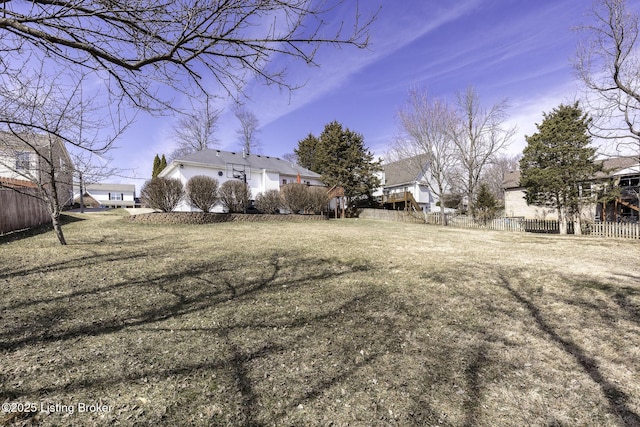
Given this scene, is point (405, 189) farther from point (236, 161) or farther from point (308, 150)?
point (236, 161)

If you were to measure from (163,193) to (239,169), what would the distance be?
13.1 meters

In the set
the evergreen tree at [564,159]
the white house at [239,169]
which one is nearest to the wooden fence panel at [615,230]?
the evergreen tree at [564,159]

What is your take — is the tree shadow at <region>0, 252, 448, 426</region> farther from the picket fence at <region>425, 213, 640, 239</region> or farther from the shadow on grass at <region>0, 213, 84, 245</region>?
the picket fence at <region>425, 213, 640, 239</region>

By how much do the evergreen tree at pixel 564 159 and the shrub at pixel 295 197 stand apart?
14388 millimetres

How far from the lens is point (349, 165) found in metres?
29.7

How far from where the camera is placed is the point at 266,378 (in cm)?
230

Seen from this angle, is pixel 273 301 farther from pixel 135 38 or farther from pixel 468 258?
pixel 468 258

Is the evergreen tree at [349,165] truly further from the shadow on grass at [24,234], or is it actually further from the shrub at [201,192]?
the shadow on grass at [24,234]

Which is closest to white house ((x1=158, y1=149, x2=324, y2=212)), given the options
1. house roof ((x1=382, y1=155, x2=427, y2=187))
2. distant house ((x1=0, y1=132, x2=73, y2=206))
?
house roof ((x1=382, y1=155, x2=427, y2=187))

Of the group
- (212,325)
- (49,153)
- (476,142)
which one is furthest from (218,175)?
(212,325)

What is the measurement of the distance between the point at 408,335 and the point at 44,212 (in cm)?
1480

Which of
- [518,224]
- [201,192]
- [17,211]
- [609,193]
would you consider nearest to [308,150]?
[201,192]

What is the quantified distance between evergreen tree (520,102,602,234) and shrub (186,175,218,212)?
19.0 meters

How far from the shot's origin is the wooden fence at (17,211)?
333 inches
